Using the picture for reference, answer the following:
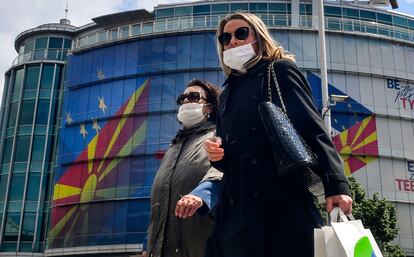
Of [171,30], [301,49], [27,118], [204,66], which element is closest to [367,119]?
[301,49]

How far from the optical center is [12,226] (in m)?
33.2

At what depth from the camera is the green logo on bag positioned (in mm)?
1870

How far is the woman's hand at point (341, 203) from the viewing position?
2.05 m

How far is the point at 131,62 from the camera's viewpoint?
1315 inches

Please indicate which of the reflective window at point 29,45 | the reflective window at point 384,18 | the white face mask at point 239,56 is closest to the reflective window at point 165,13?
the reflective window at point 29,45

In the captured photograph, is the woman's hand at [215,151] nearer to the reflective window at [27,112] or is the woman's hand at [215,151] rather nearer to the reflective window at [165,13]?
the reflective window at [165,13]

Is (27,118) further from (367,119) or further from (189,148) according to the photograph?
(189,148)

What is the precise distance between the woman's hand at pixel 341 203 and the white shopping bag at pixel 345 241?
0.09 metres

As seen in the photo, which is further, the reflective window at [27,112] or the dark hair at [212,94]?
the reflective window at [27,112]

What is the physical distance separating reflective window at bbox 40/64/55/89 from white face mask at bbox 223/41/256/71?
35920 mm

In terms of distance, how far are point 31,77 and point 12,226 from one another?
36.9 feet

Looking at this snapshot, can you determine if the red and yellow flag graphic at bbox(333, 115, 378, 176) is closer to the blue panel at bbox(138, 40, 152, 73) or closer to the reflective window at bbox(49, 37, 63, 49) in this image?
the blue panel at bbox(138, 40, 152, 73)

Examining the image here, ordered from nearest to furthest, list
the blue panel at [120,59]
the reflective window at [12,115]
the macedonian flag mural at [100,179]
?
the macedonian flag mural at [100,179]
the blue panel at [120,59]
the reflective window at [12,115]

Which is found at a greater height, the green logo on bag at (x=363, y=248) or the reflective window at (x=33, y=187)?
the reflective window at (x=33, y=187)
